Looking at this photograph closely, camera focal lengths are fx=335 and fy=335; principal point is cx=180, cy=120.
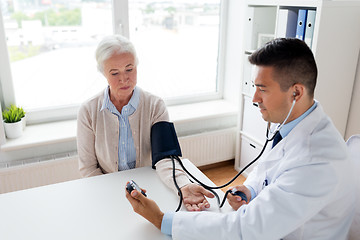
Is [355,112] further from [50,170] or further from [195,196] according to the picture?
[50,170]

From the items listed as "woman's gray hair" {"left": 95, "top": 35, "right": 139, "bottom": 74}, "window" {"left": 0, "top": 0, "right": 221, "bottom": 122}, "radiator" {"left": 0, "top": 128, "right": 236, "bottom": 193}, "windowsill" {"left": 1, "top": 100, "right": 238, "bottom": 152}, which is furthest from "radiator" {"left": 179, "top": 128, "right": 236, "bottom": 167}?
"woman's gray hair" {"left": 95, "top": 35, "right": 139, "bottom": 74}

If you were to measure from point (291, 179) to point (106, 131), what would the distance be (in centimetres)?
90

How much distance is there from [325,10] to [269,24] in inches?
25.6

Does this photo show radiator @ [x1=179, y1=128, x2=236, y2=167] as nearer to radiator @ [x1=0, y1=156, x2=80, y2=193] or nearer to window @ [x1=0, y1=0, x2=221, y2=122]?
window @ [x1=0, y1=0, x2=221, y2=122]

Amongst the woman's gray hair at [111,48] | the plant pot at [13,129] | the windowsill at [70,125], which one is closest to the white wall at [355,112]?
the windowsill at [70,125]

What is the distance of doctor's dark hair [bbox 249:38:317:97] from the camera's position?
1.01m

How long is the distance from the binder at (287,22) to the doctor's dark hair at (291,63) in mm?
1239

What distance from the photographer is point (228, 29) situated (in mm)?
2996

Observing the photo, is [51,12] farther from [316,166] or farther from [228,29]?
[316,166]

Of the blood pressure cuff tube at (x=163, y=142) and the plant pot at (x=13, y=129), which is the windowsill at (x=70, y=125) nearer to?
the plant pot at (x=13, y=129)

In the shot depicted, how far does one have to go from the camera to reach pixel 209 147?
9.40 feet

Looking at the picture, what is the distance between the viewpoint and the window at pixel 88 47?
2.39m

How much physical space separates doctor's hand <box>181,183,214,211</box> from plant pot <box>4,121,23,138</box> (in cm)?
152

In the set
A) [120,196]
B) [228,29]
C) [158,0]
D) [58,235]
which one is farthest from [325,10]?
[58,235]
